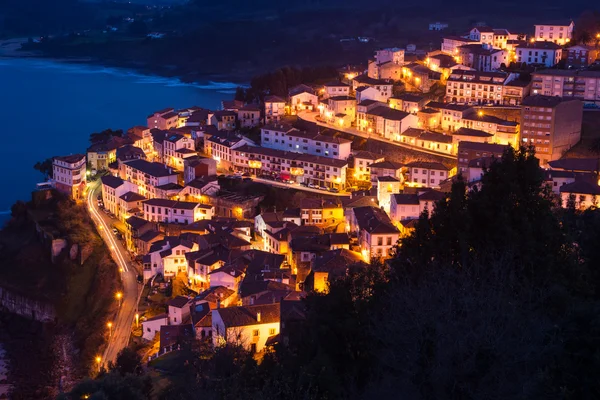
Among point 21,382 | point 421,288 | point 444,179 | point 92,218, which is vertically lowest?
point 21,382

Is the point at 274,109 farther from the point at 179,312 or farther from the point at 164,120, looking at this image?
the point at 179,312

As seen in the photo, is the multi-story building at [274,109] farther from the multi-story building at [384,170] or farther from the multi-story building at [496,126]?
the multi-story building at [496,126]

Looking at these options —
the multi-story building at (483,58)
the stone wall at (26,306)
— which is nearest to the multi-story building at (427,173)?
the multi-story building at (483,58)

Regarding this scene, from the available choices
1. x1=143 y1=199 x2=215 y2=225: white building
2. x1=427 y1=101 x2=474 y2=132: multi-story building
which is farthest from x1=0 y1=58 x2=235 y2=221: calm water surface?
x1=427 y1=101 x2=474 y2=132: multi-story building

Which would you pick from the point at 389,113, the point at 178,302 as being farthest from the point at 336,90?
the point at 178,302

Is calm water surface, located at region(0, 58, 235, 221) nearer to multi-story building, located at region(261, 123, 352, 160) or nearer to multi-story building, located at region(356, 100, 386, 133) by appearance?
multi-story building, located at region(261, 123, 352, 160)

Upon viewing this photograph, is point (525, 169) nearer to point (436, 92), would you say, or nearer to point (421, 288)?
point (421, 288)

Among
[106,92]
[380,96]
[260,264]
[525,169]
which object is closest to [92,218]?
[260,264]
